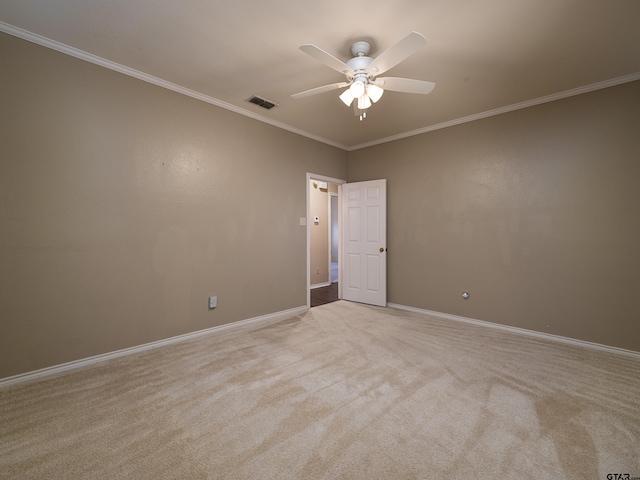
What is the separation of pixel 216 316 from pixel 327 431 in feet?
7.03

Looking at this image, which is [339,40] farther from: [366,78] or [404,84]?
[404,84]

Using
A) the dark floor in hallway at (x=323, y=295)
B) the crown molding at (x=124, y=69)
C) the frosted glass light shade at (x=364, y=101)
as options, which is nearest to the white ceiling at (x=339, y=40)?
the crown molding at (x=124, y=69)

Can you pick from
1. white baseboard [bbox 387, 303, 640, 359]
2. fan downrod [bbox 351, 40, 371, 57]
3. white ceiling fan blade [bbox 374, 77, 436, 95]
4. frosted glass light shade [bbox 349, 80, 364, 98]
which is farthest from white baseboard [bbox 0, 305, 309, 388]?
fan downrod [bbox 351, 40, 371, 57]

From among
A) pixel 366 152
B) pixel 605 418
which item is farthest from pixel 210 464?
pixel 366 152

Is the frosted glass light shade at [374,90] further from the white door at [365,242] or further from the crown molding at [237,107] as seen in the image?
the white door at [365,242]

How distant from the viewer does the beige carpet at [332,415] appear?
1.47m

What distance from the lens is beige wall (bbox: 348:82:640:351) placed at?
9.40 ft

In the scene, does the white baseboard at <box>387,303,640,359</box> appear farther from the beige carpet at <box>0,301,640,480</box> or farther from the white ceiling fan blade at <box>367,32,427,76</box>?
the white ceiling fan blade at <box>367,32,427,76</box>

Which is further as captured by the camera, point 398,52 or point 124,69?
point 124,69

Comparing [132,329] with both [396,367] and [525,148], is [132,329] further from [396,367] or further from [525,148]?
[525,148]

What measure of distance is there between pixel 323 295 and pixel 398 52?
4.31 meters

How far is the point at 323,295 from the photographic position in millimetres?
5469

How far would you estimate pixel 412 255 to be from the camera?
14.3ft

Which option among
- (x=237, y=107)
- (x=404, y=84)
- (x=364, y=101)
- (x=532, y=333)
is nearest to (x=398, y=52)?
(x=404, y=84)
